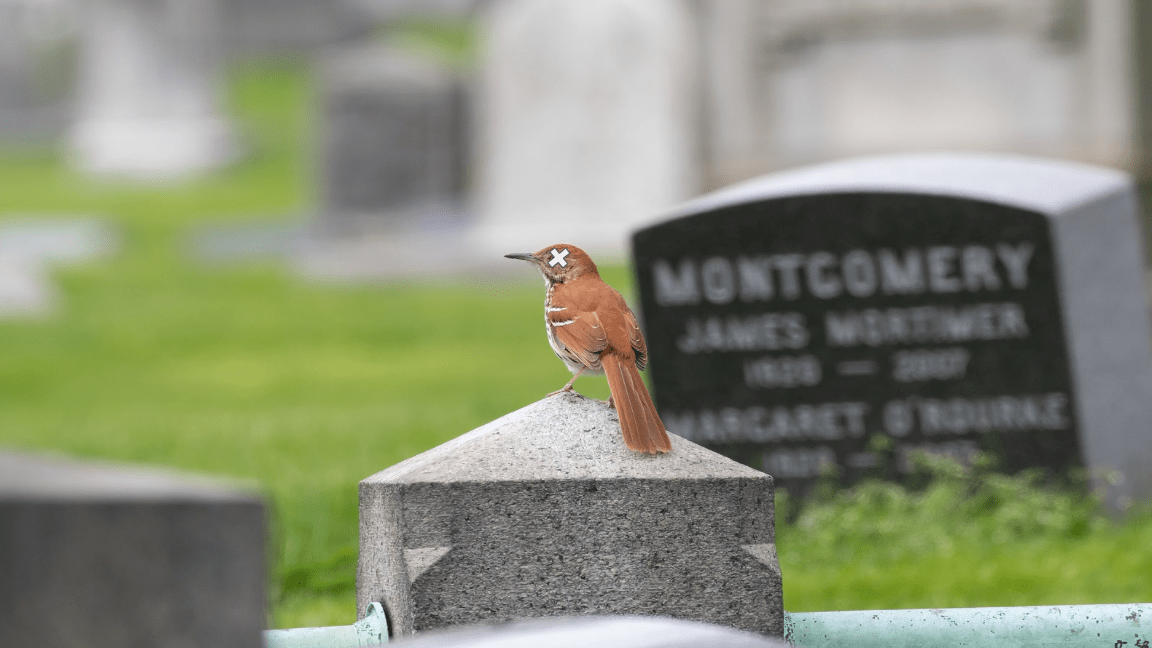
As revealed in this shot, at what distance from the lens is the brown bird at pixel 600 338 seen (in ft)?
10.5

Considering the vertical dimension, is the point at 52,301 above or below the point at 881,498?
above

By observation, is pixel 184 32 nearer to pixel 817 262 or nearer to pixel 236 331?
pixel 236 331

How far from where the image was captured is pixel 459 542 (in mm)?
3109

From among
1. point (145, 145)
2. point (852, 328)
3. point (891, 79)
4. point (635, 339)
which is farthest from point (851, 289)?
point (145, 145)

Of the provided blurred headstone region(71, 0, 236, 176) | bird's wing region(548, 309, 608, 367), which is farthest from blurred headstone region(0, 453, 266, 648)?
blurred headstone region(71, 0, 236, 176)

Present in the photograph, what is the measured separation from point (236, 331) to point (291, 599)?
809 cm

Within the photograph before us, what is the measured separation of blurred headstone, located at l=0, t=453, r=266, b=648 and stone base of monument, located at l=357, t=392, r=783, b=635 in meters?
1.07

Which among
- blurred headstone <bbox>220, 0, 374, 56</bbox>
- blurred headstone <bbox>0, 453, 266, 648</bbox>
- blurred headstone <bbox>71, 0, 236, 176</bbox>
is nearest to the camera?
blurred headstone <bbox>0, 453, 266, 648</bbox>

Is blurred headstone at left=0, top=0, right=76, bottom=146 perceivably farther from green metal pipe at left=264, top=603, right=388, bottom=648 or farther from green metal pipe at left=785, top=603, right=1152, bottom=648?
green metal pipe at left=785, top=603, right=1152, bottom=648

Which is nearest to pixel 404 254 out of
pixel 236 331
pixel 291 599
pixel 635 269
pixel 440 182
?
pixel 440 182

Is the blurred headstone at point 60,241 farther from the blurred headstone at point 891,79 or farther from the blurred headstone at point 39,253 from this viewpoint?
the blurred headstone at point 891,79

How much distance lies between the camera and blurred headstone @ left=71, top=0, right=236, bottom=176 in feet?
79.6

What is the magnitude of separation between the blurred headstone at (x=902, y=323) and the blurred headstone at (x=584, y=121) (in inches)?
300

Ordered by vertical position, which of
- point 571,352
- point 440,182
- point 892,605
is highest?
point 440,182
